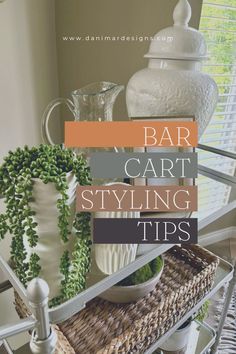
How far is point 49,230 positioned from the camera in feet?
1.50

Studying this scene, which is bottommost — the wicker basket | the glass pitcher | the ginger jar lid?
the wicker basket

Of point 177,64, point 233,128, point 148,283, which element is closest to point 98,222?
point 148,283

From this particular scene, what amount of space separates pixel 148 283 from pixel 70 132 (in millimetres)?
369

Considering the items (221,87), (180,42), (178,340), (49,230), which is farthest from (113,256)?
(221,87)

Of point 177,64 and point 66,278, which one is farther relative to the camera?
point 177,64

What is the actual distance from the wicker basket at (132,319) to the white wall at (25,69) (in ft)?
0.74

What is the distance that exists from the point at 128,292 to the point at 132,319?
0.18 feet

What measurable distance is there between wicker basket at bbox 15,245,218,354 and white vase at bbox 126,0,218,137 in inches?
15.9

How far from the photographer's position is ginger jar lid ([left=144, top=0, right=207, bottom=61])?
23.2 inches

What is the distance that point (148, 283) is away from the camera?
643 millimetres

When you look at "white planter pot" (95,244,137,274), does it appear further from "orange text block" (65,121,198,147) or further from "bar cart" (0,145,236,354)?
"orange text block" (65,121,198,147)

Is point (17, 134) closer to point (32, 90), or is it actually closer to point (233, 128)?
point (32, 90)

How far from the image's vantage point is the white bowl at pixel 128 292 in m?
0.62

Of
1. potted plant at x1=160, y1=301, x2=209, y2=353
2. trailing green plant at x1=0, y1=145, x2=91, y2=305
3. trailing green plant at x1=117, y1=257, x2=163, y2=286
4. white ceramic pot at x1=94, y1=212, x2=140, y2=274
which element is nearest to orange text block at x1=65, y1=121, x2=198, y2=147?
trailing green plant at x1=0, y1=145, x2=91, y2=305
